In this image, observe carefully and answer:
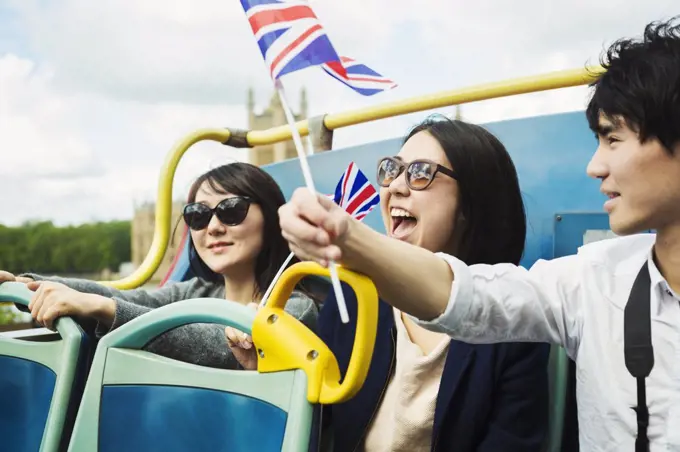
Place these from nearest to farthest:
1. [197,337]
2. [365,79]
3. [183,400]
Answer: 1. [183,400]
2. [197,337]
3. [365,79]

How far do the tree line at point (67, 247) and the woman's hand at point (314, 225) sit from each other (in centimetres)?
5567

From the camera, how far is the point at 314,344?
1.01 metres

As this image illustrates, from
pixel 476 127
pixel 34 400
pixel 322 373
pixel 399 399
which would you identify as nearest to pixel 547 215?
pixel 476 127

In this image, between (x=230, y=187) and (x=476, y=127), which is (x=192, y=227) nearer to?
(x=230, y=187)

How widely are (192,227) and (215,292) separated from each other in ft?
0.89

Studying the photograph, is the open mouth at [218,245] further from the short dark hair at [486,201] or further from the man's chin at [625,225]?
the man's chin at [625,225]

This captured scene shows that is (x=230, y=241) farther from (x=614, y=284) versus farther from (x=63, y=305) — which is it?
(x=614, y=284)

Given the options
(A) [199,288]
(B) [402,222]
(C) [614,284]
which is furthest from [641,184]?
(A) [199,288]

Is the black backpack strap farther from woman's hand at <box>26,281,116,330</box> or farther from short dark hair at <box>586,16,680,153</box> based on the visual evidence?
woman's hand at <box>26,281,116,330</box>

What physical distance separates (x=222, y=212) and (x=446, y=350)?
32.5 inches

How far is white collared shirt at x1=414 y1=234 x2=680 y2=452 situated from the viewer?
39.4 inches

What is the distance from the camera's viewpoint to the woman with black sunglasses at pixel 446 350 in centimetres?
129

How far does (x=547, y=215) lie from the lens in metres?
1.90

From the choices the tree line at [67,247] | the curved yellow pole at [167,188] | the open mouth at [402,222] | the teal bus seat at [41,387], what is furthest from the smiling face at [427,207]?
the tree line at [67,247]
